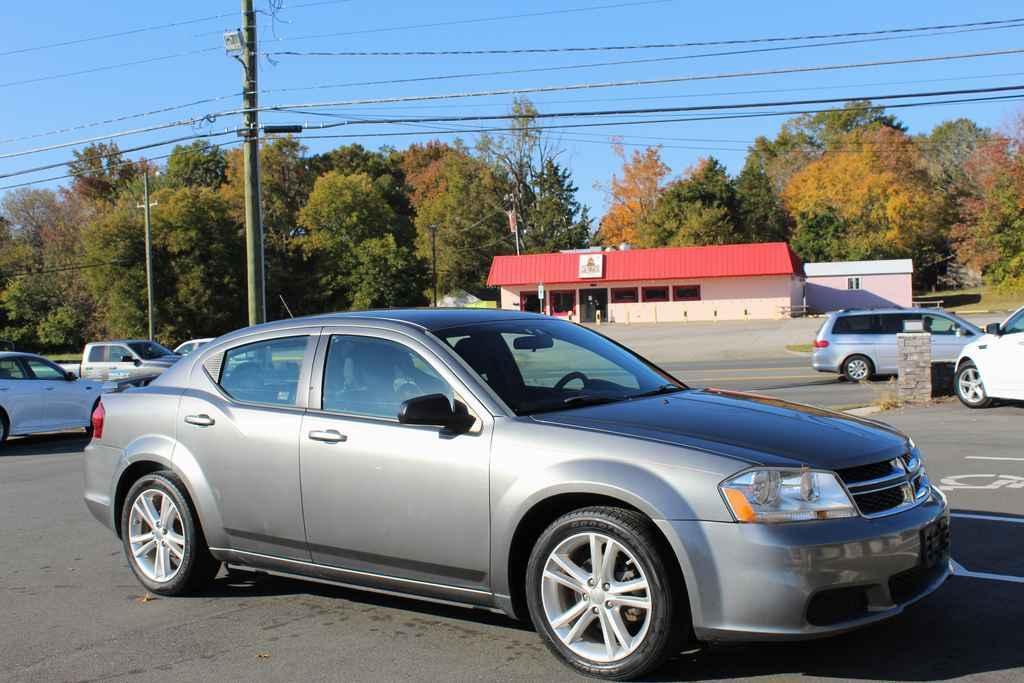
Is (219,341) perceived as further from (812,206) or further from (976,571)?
(812,206)

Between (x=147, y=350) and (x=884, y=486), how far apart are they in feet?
98.9

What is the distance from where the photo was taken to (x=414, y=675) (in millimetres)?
4730

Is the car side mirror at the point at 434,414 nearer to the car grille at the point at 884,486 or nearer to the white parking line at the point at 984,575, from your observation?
the car grille at the point at 884,486

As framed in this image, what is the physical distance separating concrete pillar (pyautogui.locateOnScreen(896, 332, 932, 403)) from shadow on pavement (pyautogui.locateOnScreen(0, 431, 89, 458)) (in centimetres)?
1317

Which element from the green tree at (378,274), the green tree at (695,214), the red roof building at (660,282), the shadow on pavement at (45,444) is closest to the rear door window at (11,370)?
the shadow on pavement at (45,444)

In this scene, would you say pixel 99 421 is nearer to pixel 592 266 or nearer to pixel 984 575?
pixel 984 575

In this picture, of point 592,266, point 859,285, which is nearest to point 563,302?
point 592,266

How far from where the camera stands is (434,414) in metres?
5.00

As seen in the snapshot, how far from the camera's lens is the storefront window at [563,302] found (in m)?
73.9

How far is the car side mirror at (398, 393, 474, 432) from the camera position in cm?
500

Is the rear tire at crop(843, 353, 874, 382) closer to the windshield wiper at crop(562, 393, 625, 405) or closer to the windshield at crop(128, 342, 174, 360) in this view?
the windshield wiper at crop(562, 393, 625, 405)

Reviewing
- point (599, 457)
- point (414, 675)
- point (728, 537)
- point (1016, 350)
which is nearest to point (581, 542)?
point (599, 457)

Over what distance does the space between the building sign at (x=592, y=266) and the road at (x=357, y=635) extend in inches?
2511

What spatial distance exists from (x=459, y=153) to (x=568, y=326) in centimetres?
9716
